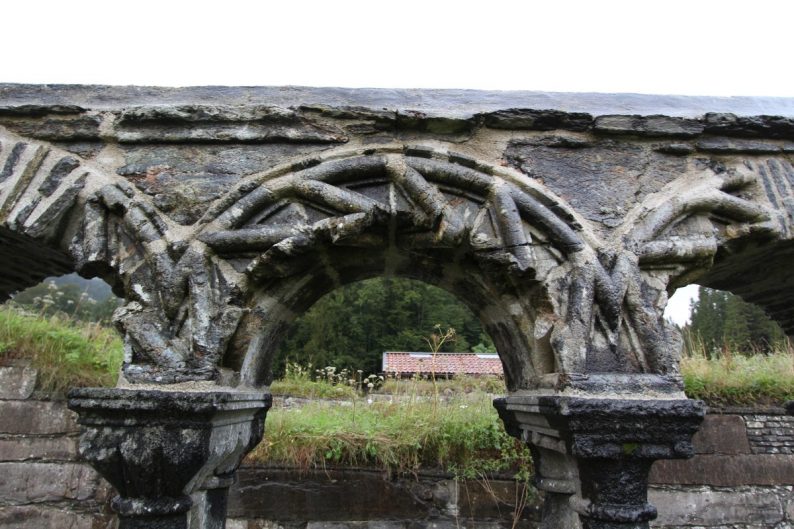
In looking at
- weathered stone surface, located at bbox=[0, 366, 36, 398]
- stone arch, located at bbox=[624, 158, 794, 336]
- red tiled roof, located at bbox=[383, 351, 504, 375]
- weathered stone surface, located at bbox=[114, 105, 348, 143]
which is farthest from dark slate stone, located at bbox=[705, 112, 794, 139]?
red tiled roof, located at bbox=[383, 351, 504, 375]

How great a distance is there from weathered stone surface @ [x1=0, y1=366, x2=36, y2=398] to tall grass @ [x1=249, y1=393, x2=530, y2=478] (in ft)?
6.14

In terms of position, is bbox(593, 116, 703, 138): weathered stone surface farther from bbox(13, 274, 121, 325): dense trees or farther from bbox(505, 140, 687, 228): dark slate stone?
bbox(13, 274, 121, 325): dense trees

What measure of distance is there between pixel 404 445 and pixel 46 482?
106 inches

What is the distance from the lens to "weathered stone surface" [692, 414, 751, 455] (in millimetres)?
4266

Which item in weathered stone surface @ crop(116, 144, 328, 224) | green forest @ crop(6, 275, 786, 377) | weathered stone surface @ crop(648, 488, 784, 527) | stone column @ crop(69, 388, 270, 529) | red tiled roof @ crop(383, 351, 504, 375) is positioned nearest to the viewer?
stone column @ crop(69, 388, 270, 529)

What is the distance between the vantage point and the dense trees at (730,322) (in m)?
17.0

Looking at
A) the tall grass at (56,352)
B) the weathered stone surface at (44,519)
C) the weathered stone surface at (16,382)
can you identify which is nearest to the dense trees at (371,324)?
the tall grass at (56,352)

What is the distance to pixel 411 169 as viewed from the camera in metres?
2.38

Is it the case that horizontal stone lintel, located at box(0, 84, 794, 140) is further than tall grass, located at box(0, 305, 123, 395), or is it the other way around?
tall grass, located at box(0, 305, 123, 395)

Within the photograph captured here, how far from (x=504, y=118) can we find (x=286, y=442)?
2904 millimetres

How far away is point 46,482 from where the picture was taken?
13.1 ft

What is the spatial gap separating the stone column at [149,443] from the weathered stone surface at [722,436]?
3.90 meters

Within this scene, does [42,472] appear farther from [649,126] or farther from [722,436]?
[722,436]

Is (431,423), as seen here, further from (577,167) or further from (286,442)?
(577,167)
